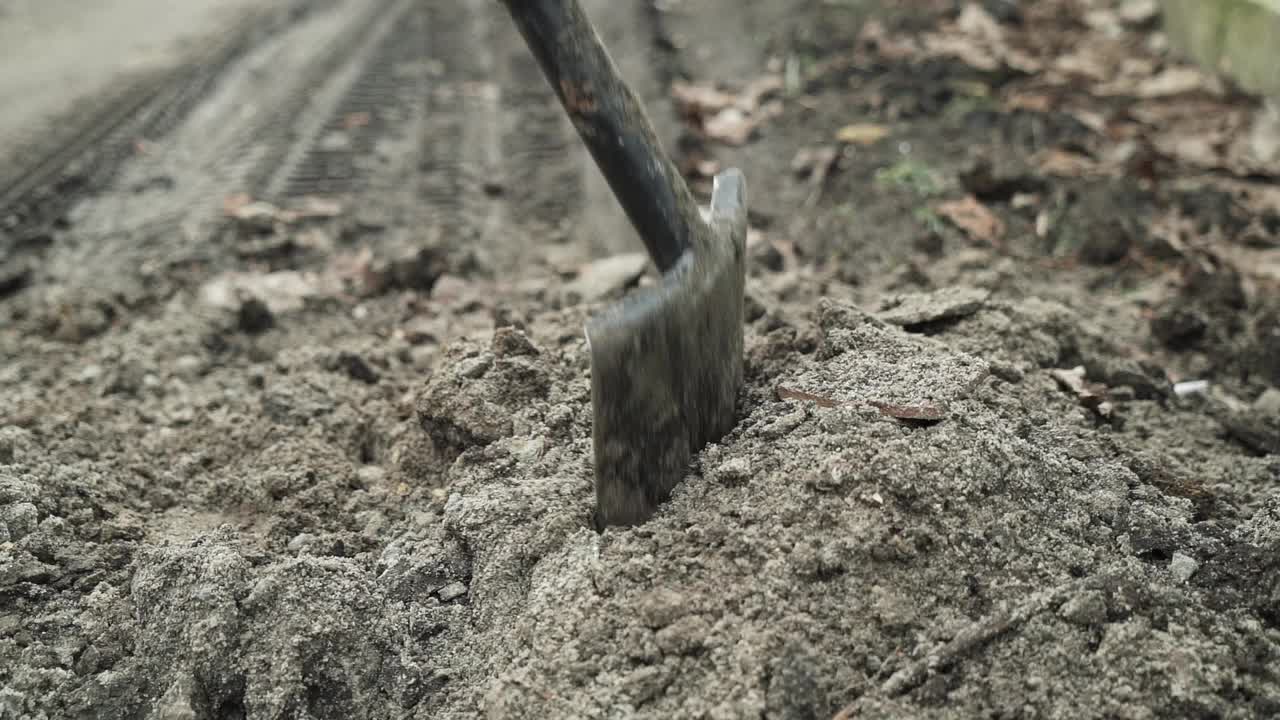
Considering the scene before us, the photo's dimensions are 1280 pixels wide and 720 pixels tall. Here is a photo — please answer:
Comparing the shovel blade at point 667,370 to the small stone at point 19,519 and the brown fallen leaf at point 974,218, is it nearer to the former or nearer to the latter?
the small stone at point 19,519

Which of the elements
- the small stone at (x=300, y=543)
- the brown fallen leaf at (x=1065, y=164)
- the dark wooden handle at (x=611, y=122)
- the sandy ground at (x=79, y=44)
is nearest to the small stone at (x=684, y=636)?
the dark wooden handle at (x=611, y=122)

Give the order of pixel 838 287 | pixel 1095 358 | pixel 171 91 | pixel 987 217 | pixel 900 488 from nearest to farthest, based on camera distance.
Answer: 1. pixel 900 488
2. pixel 1095 358
3. pixel 838 287
4. pixel 987 217
5. pixel 171 91

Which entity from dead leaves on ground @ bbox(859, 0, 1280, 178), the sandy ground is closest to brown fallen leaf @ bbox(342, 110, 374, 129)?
the sandy ground

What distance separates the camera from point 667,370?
1.88 metres

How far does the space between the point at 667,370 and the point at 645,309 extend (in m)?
0.14

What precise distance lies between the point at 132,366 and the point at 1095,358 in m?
2.92

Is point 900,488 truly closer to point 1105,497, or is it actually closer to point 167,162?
point 1105,497

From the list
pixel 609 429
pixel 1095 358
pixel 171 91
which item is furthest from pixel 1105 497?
pixel 171 91

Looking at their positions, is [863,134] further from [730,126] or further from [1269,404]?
[1269,404]

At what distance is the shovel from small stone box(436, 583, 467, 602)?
31 cm

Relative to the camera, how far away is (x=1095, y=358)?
2697mm

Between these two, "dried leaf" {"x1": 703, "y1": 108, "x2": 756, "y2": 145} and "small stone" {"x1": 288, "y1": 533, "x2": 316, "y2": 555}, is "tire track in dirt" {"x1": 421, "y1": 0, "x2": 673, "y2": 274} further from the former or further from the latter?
"small stone" {"x1": 288, "y1": 533, "x2": 316, "y2": 555}

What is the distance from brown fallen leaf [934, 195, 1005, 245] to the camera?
A: 3.78 meters

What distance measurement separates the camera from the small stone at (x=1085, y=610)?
5.64 ft
